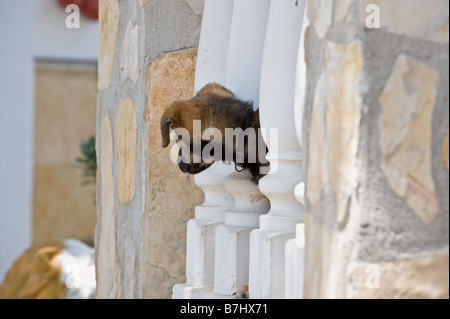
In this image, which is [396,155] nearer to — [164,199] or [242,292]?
[242,292]

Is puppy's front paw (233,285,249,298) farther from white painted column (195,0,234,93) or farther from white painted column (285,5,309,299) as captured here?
white painted column (195,0,234,93)

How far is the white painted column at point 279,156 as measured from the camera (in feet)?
5.16

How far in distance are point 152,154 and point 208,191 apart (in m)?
0.22

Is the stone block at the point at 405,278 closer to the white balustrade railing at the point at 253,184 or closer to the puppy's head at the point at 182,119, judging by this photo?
the white balustrade railing at the point at 253,184

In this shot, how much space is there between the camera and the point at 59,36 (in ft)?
22.9

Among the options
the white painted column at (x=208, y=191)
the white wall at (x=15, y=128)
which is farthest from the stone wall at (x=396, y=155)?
the white wall at (x=15, y=128)

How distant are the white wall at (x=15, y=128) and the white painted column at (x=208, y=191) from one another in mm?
4777

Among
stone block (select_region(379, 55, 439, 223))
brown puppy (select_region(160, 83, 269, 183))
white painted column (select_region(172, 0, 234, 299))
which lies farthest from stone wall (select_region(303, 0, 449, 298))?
white painted column (select_region(172, 0, 234, 299))

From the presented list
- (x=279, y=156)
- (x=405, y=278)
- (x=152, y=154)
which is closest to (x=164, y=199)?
(x=152, y=154)

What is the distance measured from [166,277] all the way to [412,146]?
1174mm

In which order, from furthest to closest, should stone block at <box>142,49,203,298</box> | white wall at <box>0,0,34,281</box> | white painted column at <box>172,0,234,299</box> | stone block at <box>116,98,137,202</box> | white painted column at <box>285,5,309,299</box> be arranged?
white wall at <box>0,0,34,281</box>
stone block at <box>116,98,137,202</box>
stone block at <box>142,49,203,298</box>
white painted column at <box>172,0,234,299</box>
white painted column at <box>285,5,309,299</box>

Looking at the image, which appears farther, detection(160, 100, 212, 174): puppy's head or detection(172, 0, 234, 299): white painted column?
detection(172, 0, 234, 299): white painted column

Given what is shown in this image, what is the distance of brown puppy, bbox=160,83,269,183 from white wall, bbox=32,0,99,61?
208 inches

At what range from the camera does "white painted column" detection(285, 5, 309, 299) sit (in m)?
1.40
